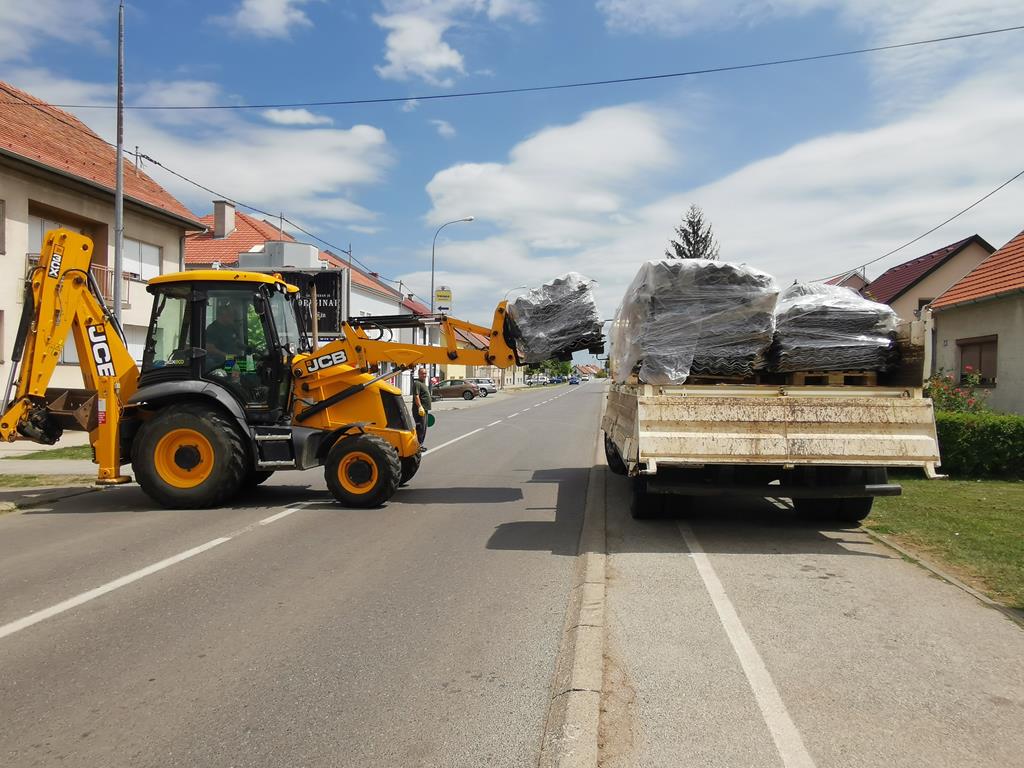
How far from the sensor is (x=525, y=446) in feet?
62.3

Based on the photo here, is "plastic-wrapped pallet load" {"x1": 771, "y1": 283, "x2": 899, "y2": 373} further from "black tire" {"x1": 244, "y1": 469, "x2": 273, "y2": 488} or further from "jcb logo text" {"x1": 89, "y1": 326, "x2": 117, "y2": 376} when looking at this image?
"jcb logo text" {"x1": 89, "y1": 326, "x2": 117, "y2": 376}

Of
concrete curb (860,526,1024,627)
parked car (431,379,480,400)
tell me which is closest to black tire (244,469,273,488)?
concrete curb (860,526,1024,627)

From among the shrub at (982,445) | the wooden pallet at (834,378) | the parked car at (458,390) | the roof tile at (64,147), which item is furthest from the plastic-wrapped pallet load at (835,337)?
the parked car at (458,390)

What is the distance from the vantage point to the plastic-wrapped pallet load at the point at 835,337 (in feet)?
26.5

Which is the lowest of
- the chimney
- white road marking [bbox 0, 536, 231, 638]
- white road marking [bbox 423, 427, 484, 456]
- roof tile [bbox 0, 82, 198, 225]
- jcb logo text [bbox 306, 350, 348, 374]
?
white road marking [bbox 0, 536, 231, 638]

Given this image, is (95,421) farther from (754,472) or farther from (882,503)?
(882,503)

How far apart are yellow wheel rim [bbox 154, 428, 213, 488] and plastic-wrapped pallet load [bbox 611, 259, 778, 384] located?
17.9 ft

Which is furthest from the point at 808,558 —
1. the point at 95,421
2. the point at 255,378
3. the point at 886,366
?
the point at 95,421

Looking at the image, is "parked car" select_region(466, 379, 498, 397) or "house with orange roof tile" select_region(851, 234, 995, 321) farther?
"parked car" select_region(466, 379, 498, 397)

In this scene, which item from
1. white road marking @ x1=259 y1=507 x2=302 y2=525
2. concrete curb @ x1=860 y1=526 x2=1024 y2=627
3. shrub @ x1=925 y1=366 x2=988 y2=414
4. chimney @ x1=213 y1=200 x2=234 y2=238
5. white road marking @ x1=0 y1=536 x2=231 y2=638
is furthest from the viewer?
chimney @ x1=213 y1=200 x2=234 y2=238

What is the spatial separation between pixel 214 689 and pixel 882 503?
8540 mm

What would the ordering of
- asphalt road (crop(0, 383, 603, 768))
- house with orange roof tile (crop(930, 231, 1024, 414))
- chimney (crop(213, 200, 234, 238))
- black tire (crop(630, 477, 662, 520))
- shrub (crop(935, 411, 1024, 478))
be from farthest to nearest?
chimney (crop(213, 200, 234, 238)) < house with orange roof tile (crop(930, 231, 1024, 414)) < shrub (crop(935, 411, 1024, 478)) < black tire (crop(630, 477, 662, 520)) < asphalt road (crop(0, 383, 603, 768))

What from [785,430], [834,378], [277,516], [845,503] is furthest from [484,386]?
[785,430]

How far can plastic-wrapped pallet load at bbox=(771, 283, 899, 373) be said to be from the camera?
809cm
